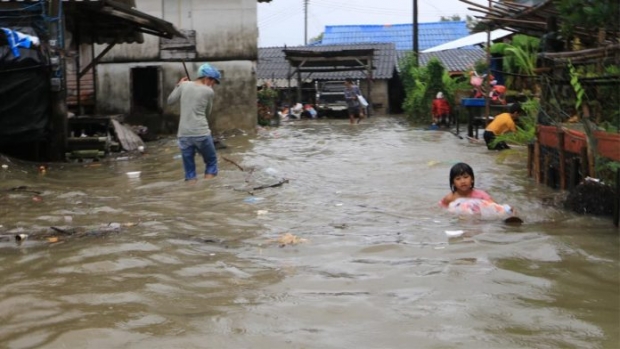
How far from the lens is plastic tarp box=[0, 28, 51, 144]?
1063cm

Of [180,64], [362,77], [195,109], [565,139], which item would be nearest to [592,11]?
[565,139]

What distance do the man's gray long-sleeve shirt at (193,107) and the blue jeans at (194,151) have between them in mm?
82

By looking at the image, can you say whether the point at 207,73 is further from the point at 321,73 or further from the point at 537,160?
the point at 321,73

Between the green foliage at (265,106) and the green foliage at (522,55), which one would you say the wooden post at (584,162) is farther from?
the green foliage at (265,106)

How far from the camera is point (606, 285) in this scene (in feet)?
14.3

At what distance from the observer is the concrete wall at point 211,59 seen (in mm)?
19719

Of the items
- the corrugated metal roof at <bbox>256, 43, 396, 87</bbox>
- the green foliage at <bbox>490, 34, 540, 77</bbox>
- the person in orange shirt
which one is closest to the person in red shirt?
the green foliage at <bbox>490, 34, 540, 77</bbox>

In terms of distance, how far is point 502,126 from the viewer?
13273mm

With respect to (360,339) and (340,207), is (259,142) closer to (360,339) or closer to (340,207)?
(340,207)

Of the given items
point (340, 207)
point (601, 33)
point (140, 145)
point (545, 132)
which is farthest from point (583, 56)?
point (140, 145)

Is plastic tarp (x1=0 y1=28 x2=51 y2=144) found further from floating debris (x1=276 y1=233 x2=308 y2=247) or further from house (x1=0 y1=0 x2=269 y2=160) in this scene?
house (x1=0 y1=0 x2=269 y2=160)

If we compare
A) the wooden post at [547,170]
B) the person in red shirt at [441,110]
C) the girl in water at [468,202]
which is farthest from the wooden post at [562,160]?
the person in red shirt at [441,110]

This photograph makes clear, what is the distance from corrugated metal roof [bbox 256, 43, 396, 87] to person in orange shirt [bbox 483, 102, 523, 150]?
708 inches

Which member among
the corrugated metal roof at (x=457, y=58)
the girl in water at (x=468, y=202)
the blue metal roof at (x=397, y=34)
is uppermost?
the blue metal roof at (x=397, y=34)
